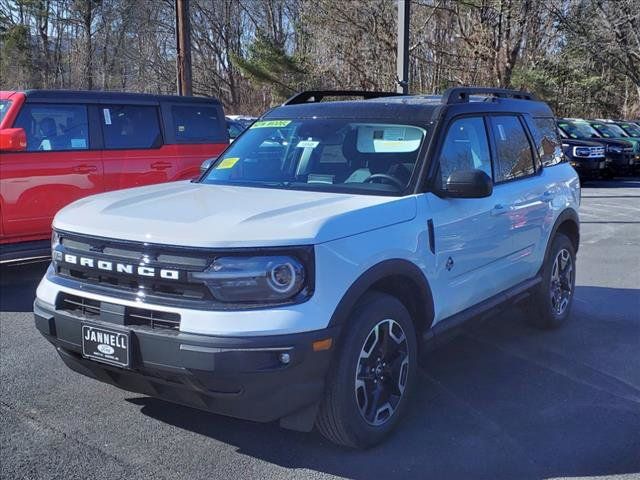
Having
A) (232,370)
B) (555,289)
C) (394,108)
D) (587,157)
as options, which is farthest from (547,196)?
(587,157)

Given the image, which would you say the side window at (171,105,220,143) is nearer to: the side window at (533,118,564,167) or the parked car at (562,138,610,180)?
the side window at (533,118,564,167)

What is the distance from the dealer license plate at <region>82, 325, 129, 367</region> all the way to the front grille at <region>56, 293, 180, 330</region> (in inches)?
2.7

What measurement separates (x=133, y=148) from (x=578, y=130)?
1612 centimetres

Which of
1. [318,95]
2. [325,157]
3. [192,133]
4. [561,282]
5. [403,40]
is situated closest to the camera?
[325,157]

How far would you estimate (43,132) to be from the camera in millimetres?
7914

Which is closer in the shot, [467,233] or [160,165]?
[467,233]

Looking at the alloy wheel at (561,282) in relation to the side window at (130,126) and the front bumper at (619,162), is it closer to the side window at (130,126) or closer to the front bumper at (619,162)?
the side window at (130,126)

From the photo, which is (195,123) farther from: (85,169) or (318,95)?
(318,95)

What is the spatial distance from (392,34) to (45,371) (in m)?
25.3

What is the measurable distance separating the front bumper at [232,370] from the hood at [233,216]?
44 centimetres

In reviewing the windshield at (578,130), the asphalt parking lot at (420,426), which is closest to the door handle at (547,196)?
the asphalt parking lot at (420,426)

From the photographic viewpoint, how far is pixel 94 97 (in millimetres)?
8375

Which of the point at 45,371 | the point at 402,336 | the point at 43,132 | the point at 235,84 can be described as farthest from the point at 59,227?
the point at 235,84

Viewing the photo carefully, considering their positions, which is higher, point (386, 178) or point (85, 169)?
point (386, 178)
